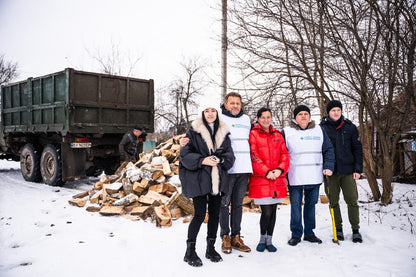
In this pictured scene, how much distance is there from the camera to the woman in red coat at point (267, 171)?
140 inches

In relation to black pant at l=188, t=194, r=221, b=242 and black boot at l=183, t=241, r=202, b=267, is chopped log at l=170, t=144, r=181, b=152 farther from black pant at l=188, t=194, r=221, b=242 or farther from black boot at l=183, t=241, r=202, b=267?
black boot at l=183, t=241, r=202, b=267

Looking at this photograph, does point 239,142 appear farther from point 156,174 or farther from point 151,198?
point 156,174

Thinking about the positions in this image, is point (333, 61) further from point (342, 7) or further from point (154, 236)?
point (154, 236)

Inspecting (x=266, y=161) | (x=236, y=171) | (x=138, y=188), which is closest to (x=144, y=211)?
(x=138, y=188)

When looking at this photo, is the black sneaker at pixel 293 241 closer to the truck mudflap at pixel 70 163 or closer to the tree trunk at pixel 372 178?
the tree trunk at pixel 372 178

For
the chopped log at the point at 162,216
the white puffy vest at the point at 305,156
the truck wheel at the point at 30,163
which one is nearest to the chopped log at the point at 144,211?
the chopped log at the point at 162,216

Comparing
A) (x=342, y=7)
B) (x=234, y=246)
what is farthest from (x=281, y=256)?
(x=342, y=7)

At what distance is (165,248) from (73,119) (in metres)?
4.78

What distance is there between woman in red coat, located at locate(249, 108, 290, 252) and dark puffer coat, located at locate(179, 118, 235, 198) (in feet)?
1.30

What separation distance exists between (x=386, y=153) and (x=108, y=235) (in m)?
4.86

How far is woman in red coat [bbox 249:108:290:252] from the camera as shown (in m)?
3.55

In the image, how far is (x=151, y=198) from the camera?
5453 millimetres

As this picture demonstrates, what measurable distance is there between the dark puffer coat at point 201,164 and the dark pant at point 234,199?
0.22 metres

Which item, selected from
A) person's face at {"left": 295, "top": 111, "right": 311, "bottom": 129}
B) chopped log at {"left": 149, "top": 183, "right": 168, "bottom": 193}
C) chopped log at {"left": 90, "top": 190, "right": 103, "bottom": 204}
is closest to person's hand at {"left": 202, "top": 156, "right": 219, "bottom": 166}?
person's face at {"left": 295, "top": 111, "right": 311, "bottom": 129}
